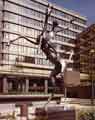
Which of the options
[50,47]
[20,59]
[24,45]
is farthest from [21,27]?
[50,47]

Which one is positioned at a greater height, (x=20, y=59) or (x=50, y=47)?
A: (x=20, y=59)

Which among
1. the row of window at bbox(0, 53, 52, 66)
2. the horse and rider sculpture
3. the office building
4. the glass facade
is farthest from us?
the glass facade

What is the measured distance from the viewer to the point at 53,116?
449 inches

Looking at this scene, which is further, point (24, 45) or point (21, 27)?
point (24, 45)

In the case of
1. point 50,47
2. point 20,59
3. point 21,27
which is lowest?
point 50,47

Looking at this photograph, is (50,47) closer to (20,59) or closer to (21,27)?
(20,59)

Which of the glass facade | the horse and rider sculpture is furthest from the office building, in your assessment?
the horse and rider sculpture

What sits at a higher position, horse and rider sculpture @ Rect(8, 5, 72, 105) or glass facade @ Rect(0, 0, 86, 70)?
glass facade @ Rect(0, 0, 86, 70)

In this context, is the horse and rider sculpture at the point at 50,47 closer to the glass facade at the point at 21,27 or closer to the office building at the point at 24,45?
the office building at the point at 24,45

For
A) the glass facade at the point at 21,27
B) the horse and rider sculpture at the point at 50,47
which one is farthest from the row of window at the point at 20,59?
the horse and rider sculpture at the point at 50,47

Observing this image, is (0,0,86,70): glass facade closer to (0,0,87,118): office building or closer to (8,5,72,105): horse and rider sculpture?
(0,0,87,118): office building

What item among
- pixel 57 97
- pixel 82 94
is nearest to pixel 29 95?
pixel 57 97

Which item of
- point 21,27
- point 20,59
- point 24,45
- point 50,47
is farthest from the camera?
point 24,45

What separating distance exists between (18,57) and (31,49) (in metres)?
4.79
